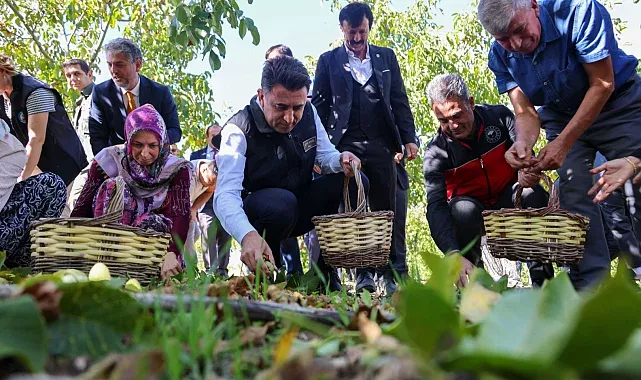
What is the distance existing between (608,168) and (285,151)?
1563 mm

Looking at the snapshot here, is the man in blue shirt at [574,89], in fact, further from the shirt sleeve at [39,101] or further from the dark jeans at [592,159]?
the shirt sleeve at [39,101]

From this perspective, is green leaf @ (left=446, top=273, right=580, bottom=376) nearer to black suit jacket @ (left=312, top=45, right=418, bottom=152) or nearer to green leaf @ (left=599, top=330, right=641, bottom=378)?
green leaf @ (left=599, top=330, right=641, bottom=378)

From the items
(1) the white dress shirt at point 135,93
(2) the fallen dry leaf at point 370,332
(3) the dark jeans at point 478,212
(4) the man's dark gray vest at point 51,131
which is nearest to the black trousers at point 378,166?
(3) the dark jeans at point 478,212

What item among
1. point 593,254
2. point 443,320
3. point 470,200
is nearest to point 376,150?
point 470,200

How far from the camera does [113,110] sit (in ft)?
14.7

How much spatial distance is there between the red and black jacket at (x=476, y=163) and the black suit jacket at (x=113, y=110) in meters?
1.72

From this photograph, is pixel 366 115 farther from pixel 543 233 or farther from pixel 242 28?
pixel 543 233

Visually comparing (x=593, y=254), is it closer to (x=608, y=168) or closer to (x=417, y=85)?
(x=608, y=168)

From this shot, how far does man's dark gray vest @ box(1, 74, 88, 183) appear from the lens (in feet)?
13.2

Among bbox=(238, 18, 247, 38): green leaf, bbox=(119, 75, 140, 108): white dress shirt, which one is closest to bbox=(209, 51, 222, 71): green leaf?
bbox=(238, 18, 247, 38): green leaf

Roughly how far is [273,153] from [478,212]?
1.11m

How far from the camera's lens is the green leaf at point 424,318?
0.71 meters

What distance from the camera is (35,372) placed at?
28.4 inches

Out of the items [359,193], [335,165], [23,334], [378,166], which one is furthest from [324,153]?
[23,334]
